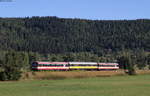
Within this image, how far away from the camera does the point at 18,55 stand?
81.3 meters

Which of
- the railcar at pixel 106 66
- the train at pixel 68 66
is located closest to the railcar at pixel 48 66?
the train at pixel 68 66

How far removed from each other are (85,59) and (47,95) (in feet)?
401

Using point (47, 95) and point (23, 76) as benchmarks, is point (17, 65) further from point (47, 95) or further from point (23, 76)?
point (47, 95)

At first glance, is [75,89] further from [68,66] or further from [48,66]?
[68,66]

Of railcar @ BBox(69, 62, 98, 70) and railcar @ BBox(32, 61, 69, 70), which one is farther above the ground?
railcar @ BBox(32, 61, 69, 70)

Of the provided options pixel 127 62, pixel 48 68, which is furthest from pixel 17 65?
pixel 127 62

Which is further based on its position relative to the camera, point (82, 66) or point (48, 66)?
point (82, 66)

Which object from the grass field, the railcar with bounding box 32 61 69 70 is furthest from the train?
the grass field

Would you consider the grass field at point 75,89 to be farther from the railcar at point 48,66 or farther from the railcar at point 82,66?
the railcar at point 82,66

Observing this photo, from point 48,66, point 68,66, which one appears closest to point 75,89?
point 48,66

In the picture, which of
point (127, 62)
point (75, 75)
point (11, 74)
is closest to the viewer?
point (11, 74)

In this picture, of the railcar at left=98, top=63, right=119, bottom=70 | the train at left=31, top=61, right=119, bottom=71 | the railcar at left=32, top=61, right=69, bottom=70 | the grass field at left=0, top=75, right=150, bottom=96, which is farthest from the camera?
the railcar at left=98, top=63, right=119, bottom=70

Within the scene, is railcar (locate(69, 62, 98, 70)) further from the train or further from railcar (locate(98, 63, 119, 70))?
railcar (locate(98, 63, 119, 70))

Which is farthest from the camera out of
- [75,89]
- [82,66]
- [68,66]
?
[82,66]
